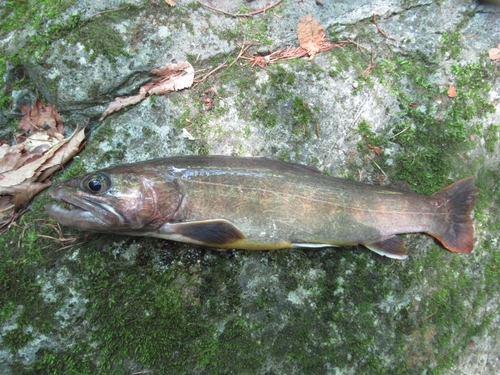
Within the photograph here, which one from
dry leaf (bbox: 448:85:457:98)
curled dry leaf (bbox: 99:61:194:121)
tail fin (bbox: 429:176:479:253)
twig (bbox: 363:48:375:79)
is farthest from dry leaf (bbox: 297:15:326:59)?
tail fin (bbox: 429:176:479:253)

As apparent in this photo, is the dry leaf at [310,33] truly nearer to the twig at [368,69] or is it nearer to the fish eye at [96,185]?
the twig at [368,69]

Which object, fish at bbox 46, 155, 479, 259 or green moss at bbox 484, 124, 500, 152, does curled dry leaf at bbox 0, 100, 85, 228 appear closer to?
fish at bbox 46, 155, 479, 259

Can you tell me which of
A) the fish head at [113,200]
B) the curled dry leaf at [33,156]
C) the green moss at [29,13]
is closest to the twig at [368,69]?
the fish head at [113,200]

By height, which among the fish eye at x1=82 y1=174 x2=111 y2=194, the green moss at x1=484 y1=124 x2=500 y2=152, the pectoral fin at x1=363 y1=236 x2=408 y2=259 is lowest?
the pectoral fin at x1=363 y1=236 x2=408 y2=259

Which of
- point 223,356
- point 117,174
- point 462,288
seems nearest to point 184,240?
point 117,174

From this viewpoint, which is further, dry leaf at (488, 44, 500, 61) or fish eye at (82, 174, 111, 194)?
dry leaf at (488, 44, 500, 61)

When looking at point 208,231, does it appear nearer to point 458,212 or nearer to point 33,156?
point 33,156

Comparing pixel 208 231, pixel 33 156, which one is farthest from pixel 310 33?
pixel 33 156
